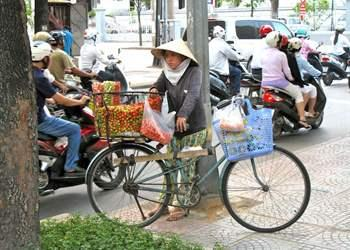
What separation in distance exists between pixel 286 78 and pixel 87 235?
18.8 ft

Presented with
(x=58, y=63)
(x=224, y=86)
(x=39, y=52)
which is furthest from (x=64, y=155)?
(x=224, y=86)

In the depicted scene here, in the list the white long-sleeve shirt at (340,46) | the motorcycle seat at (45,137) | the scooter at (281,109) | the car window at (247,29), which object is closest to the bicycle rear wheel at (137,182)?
the motorcycle seat at (45,137)

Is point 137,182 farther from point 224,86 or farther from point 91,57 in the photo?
point 224,86

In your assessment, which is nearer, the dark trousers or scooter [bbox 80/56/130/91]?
scooter [bbox 80/56/130/91]

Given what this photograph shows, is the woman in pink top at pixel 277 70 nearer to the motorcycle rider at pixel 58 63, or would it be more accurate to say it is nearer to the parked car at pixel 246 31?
the motorcycle rider at pixel 58 63

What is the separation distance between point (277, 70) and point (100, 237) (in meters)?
5.66

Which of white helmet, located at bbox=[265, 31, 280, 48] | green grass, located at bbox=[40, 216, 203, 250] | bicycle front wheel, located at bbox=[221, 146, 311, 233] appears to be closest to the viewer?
green grass, located at bbox=[40, 216, 203, 250]

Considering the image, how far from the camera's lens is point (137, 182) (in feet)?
17.4

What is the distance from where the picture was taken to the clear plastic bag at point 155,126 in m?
5.05

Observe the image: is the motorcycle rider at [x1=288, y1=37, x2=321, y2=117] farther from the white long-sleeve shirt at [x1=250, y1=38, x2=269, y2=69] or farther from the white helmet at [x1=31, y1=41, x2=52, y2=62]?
the white helmet at [x1=31, y1=41, x2=52, y2=62]

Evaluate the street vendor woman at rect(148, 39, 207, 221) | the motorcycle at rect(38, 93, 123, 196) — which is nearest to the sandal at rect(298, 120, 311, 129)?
the motorcycle at rect(38, 93, 123, 196)

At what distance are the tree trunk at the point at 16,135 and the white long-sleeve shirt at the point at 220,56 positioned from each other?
8757mm

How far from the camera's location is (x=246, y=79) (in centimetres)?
1080

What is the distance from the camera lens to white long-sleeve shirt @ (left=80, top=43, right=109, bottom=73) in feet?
36.3
